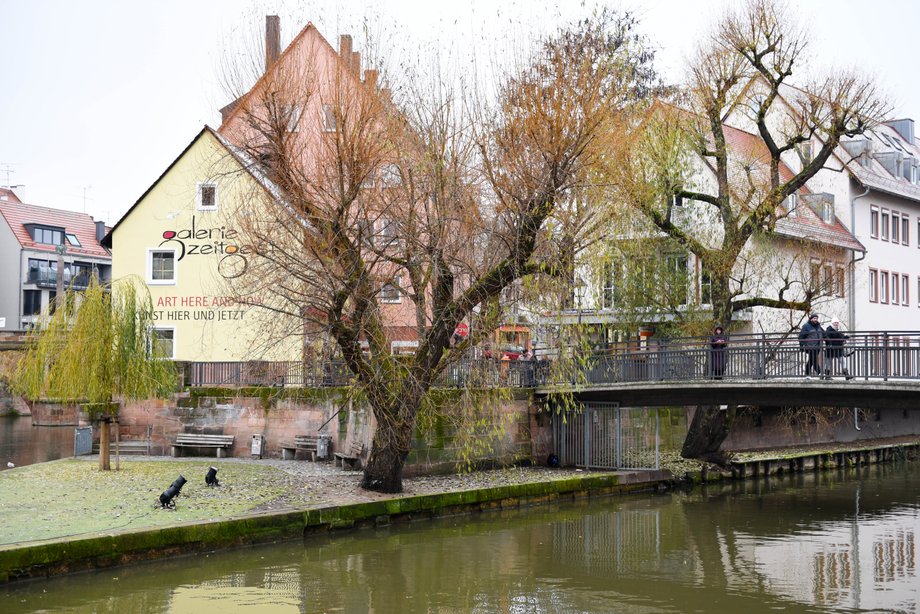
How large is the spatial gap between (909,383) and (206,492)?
12.9 meters

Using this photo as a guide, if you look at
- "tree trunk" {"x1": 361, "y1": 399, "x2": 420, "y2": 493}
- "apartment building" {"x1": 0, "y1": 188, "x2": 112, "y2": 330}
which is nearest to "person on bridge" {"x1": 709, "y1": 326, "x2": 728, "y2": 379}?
"tree trunk" {"x1": 361, "y1": 399, "x2": 420, "y2": 493}

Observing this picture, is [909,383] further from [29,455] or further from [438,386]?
[29,455]

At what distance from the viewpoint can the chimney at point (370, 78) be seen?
63.7ft

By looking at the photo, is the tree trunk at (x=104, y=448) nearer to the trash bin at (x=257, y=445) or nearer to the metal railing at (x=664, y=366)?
the metal railing at (x=664, y=366)

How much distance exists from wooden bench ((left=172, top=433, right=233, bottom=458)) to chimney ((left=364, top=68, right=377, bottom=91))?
38.3 ft

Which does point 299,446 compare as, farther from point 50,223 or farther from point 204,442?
point 50,223

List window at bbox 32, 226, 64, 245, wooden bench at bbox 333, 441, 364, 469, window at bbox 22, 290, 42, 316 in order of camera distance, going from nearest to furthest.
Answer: wooden bench at bbox 333, 441, 364, 469 → window at bbox 22, 290, 42, 316 → window at bbox 32, 226, 64, 245

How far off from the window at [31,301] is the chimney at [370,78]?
48397 mm

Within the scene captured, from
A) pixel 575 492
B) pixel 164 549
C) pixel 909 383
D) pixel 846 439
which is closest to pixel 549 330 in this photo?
pixel 575 492

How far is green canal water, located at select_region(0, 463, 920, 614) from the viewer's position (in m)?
14.5

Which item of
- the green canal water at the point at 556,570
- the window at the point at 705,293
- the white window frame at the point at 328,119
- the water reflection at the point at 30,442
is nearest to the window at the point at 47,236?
the water reflection at the point at 30,442

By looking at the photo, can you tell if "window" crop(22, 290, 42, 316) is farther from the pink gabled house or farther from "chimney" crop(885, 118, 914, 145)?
the pink gabled house

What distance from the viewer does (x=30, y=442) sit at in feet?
123

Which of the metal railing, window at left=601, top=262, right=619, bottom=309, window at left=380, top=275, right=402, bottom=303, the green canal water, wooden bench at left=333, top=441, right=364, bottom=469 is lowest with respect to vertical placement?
the green canal water
